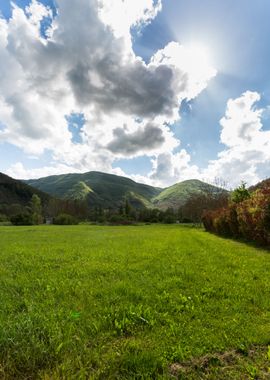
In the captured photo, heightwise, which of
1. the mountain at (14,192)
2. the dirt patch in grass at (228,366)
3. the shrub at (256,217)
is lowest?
the dirt patch in grass at (228,366)

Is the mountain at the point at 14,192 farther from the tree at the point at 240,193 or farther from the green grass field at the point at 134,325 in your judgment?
the green grass field at the point at 134,325

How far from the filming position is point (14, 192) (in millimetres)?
179000

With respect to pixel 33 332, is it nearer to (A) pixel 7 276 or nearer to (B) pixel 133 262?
(A) pixel 7 276

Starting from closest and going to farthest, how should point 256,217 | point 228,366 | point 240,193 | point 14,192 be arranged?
point 228,366
point 256,217
point 240,193
point 14,192

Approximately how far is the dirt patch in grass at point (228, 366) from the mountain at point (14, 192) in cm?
18305

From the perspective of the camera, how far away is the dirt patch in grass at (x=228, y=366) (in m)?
3.17

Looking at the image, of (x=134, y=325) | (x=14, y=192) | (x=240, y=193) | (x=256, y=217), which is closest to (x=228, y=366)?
(x=134, y=325)

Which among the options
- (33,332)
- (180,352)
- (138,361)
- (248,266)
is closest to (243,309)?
(180,352)

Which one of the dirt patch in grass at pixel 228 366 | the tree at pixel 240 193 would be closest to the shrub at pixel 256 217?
the tree at pixel 240 193

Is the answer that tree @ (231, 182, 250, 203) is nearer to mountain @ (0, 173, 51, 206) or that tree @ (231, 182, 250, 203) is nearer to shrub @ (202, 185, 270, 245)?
shrub @ (202, 185, 270, 245)

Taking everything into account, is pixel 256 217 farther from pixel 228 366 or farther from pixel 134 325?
pixel 228 366

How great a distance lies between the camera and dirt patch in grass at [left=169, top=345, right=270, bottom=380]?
3.17m

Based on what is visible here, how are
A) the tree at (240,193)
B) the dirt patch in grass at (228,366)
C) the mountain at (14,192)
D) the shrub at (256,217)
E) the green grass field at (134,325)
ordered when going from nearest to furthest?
the dirt patch in grass at (228,366), the green grass field at (134,325), the shrub at (256,217), the tree at (240,193), the mountain at (14,192)

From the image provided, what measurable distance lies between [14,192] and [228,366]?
637 feet
